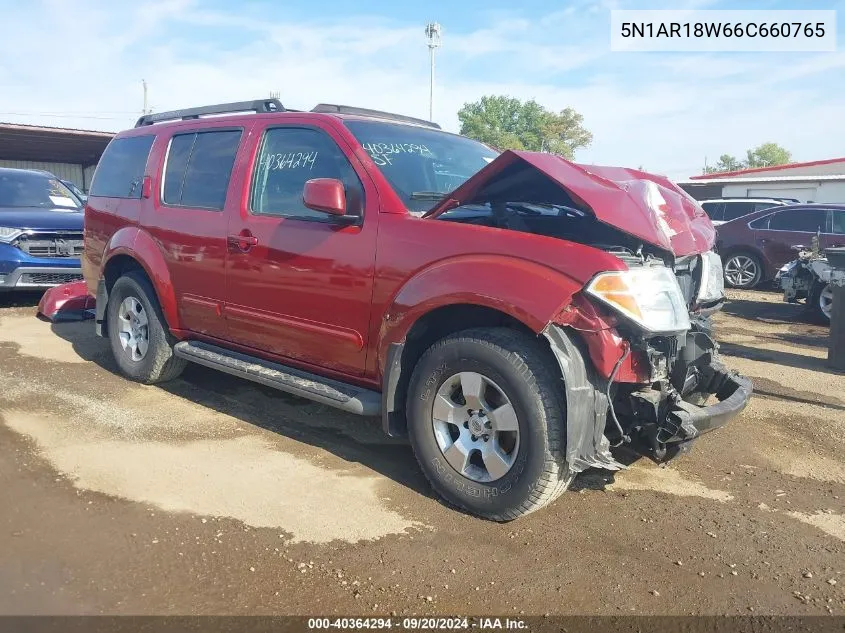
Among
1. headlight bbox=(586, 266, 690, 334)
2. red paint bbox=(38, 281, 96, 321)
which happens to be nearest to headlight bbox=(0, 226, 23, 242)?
red paint bbox=(38, 281, 96, 321)

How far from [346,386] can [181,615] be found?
1.59 metres

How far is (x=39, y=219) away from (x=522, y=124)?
66.7 metres

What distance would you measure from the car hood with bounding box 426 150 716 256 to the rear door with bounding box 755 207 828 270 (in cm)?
967

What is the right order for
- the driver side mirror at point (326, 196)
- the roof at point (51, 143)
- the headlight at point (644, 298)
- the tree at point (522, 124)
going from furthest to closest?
the tree at point (522, 124) → the roof at point (51, 143) → the driver side mirror at point (326, 196) → the headlight at point (644, 298)

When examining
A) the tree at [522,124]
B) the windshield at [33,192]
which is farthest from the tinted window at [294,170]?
the tree at [522,124]

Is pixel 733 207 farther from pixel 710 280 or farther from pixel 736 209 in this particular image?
pixel 710 280

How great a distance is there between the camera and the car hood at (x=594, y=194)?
3.31 m

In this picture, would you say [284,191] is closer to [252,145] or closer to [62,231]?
[252,145]

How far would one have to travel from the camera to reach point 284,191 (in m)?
4.30

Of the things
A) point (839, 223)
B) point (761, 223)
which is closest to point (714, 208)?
point (761, 223)

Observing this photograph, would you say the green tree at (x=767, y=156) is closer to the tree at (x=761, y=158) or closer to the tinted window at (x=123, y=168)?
the tree at (x=761, y=158)

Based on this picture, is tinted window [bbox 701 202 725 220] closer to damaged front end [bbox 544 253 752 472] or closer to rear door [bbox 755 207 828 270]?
rear door [bbox 755 207 828 270]

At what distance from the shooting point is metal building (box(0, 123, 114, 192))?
61.8ft

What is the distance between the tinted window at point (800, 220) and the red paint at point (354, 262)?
936 centimetres
